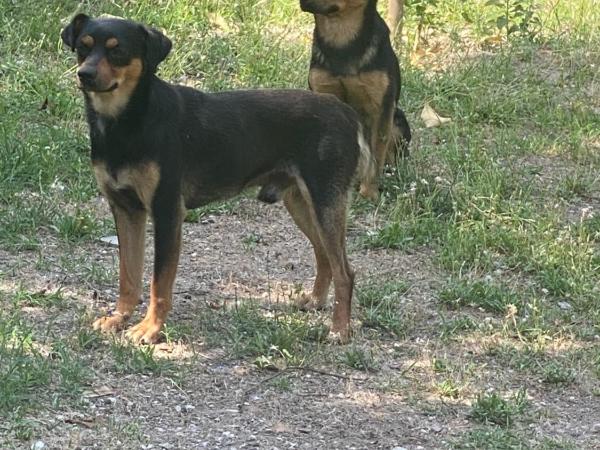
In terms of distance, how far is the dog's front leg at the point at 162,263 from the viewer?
19.0 feet

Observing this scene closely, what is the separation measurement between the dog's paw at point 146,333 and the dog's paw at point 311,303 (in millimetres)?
982

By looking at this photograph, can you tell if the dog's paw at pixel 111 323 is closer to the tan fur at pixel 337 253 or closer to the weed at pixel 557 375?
the tan fur at pixel 337 253

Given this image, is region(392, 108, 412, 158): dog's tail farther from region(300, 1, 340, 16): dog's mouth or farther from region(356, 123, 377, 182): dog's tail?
region(356, 123, 377, 182): dog's tail

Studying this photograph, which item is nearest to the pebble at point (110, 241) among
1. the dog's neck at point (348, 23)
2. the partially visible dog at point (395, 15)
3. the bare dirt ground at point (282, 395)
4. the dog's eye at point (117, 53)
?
the bare dirt ground at point (282, 395)

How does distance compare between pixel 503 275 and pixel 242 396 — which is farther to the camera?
pixel 503 275

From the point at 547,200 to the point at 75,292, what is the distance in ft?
11.7

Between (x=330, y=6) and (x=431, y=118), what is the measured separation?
6.35 feet

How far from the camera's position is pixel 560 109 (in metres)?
9.86

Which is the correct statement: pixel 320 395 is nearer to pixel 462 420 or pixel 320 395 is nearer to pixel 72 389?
pixel 462 420

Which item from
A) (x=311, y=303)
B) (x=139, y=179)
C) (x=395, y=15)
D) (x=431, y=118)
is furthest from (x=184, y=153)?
(x=395, y=15)

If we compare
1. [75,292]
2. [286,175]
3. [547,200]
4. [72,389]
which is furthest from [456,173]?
[72,389]

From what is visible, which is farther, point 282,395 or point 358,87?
point 358,87

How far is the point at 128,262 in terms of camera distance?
241 inches

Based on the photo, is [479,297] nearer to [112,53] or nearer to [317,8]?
[317,8]
